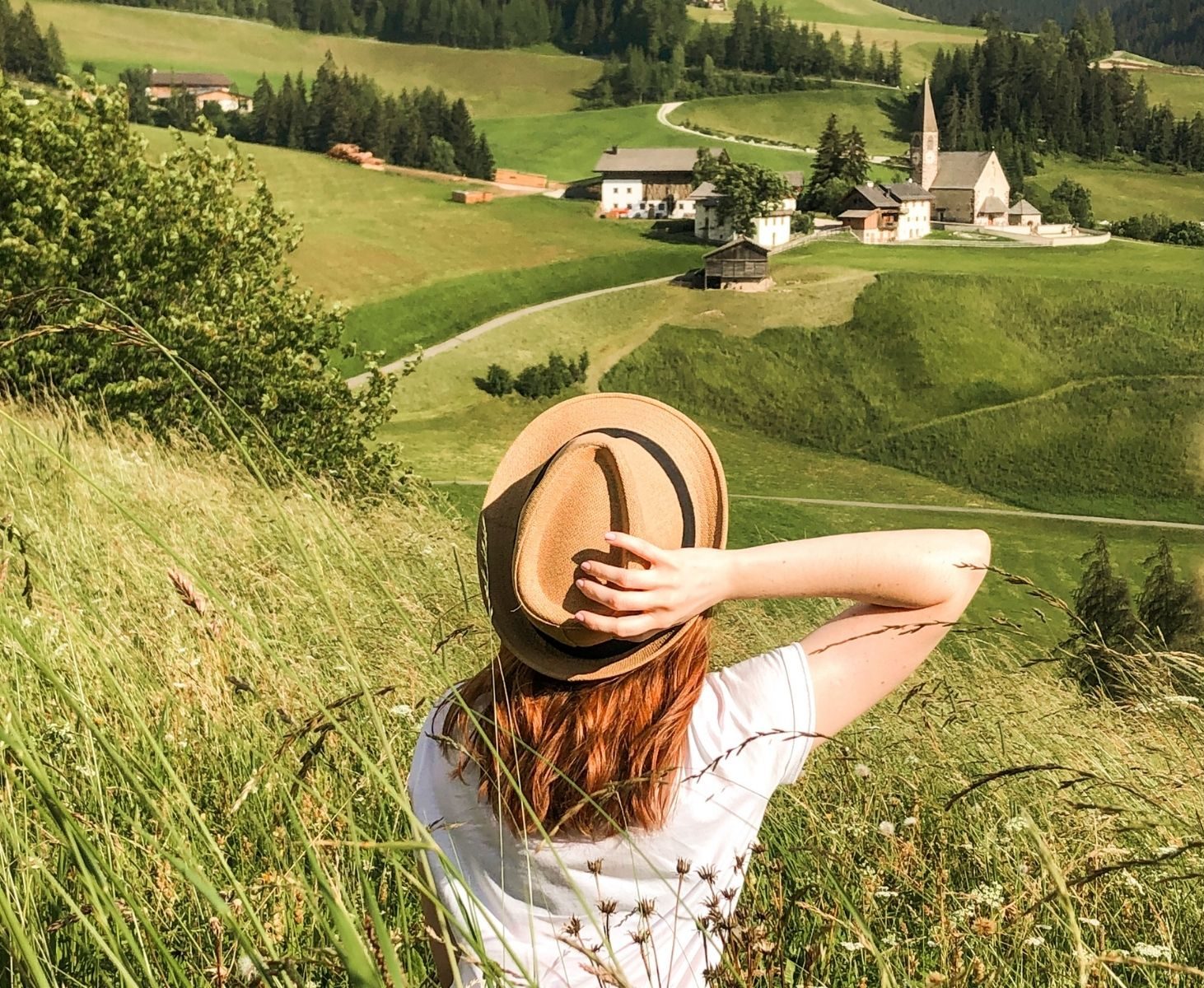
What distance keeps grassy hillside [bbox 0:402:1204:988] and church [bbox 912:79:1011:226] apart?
74184 millimetres

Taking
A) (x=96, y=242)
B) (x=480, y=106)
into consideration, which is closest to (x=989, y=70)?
(x=480, y=106)

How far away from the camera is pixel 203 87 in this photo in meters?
65.4

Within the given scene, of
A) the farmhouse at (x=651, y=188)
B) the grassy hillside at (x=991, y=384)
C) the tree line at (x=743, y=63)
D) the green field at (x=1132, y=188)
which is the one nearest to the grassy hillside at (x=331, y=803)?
the grassy hillside at (x=991, y=384)

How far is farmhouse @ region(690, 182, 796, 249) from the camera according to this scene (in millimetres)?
62500

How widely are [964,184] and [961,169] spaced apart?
4.61 ft

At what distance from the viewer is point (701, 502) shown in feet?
4.43

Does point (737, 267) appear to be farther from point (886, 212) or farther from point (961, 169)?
point (961, 169)

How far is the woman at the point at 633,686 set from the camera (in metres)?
1.25

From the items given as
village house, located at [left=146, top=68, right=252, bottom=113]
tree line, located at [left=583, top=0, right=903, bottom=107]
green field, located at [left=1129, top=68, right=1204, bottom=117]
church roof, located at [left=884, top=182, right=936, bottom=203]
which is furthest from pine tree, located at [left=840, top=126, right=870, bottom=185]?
village house, located at [left=146, top=68, right=252, bottom=113]

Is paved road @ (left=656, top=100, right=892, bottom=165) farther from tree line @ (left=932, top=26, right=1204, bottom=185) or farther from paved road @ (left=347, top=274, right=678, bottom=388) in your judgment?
paved road @ (left=347, top=274, right=678, bottom=388)

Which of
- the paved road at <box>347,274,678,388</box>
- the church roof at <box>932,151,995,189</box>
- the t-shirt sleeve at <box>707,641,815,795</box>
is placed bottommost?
the paved road at <box>347,274,678,388</box>

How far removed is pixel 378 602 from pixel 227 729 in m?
0.95

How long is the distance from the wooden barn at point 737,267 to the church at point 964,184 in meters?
19.1

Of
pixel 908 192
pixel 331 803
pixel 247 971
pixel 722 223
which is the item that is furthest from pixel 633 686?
pixel 908 192
